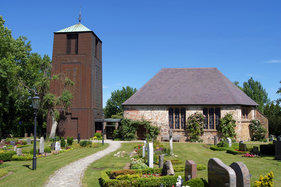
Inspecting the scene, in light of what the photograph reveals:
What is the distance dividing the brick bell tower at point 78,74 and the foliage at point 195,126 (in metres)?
14.7


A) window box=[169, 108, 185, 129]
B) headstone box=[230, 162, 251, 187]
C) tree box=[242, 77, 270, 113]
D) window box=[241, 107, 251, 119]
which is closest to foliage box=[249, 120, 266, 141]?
window box=[241, 107, 251, 119]

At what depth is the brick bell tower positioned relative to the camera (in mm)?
38469

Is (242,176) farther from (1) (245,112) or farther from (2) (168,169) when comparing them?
(1) (245,112)

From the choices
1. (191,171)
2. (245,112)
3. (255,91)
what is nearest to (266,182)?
(191,171)

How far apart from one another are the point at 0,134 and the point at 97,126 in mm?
14767

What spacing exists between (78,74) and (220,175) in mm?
33030

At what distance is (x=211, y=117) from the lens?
33.2 m

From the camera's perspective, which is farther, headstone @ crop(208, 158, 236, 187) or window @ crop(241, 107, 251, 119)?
window @ crop(241, 107, 251, 119)

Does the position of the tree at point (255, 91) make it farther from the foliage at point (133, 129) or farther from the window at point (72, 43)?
the window at point (72, 43)

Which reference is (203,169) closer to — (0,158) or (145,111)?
(0,158)

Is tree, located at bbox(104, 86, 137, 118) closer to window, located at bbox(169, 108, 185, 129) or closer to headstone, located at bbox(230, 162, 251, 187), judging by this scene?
window, located at bbox(169, 108, 185, 129)

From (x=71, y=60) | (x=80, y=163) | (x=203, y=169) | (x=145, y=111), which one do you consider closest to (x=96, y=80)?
(x=71, y=60)

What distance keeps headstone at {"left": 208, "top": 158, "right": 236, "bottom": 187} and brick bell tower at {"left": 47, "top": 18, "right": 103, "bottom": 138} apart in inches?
1187

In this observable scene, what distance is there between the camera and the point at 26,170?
15.3 meters
